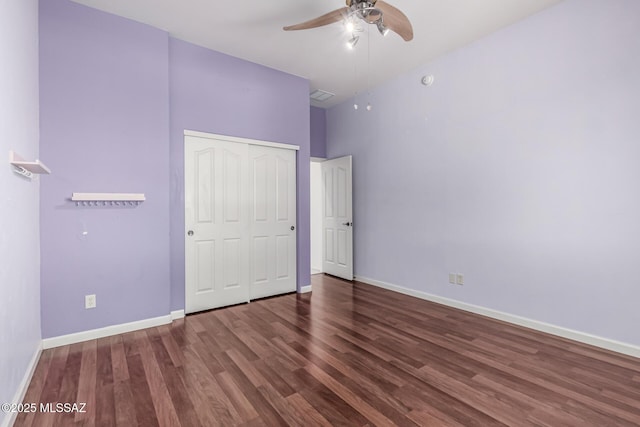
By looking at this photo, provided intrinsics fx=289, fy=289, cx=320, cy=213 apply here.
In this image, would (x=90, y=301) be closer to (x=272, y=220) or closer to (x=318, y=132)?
(x=272, y=220)

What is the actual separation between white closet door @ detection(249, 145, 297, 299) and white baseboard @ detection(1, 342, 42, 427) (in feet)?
7.05

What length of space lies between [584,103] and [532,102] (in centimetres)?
43

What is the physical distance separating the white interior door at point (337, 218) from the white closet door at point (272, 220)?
113cm

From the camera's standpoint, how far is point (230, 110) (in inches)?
149

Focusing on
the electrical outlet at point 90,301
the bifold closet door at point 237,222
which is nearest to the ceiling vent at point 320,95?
the bifold closet door at point 237,222

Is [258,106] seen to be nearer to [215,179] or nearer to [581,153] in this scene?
[215,179]

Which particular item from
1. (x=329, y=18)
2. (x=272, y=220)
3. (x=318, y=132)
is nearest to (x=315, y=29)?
(x=329, y=18)

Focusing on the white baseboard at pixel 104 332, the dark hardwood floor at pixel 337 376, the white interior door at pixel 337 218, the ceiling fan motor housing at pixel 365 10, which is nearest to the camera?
the dark hardwood floor at pixel 337 376

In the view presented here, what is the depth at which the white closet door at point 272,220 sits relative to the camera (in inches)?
159

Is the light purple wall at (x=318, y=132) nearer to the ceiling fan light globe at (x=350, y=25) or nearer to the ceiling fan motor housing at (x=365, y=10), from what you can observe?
the ceiling fan light globe at (x=350, y=25)

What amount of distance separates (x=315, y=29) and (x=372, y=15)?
45.3 inches

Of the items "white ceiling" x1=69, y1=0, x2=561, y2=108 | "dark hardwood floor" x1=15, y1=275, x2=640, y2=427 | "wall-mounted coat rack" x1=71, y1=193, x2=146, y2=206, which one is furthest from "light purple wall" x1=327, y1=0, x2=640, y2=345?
"wall-mounted coat rack" x1=71, y1=193, x2=146, y2=206

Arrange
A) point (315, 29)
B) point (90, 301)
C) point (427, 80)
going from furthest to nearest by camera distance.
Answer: point (427, 80) → point (315, 29) → point (90, 301)

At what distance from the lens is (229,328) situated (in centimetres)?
306
